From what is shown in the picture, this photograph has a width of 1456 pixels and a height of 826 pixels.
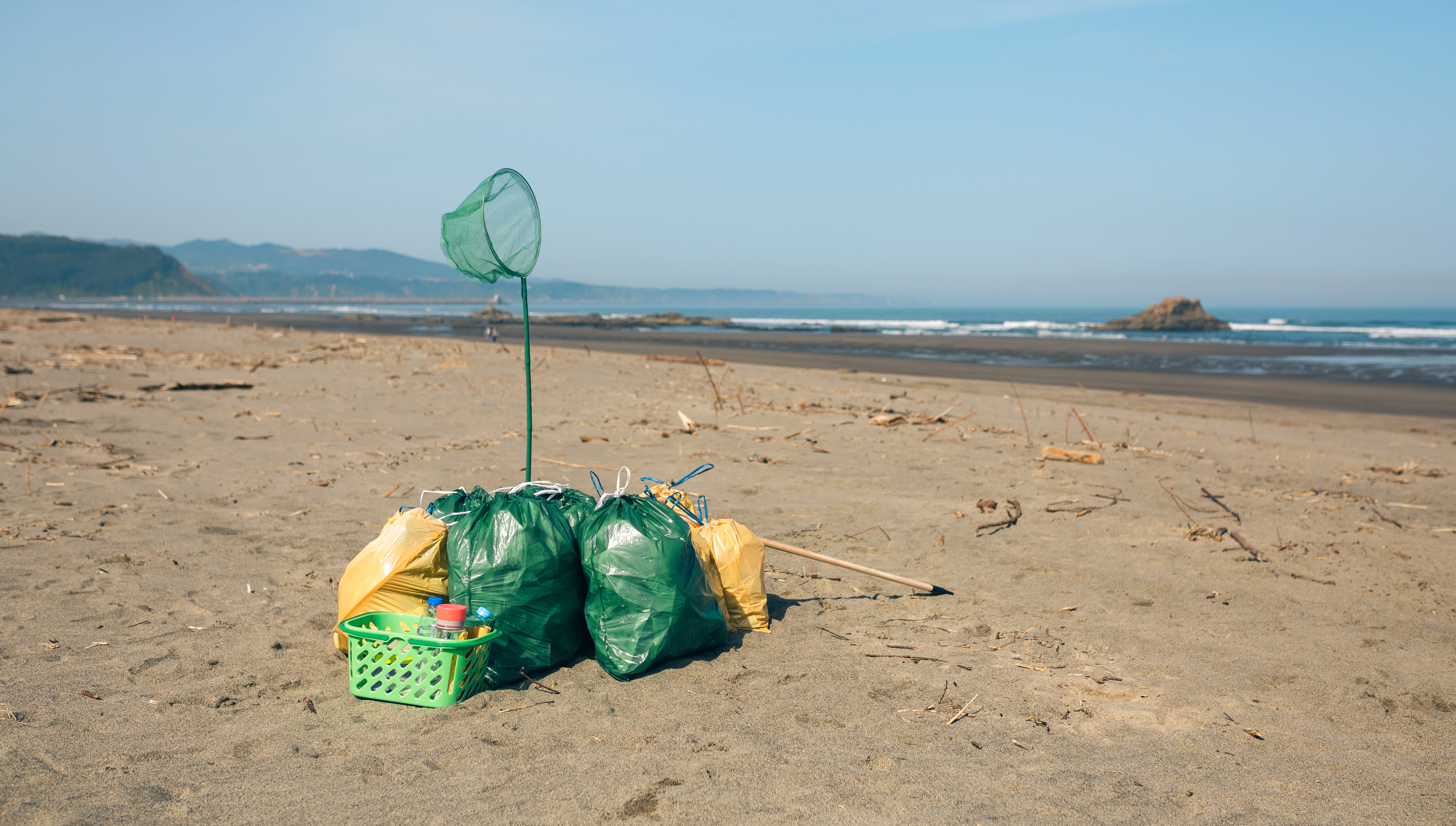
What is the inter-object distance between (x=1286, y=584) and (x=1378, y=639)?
0.75 meters

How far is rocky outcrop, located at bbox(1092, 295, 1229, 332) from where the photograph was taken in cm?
4703

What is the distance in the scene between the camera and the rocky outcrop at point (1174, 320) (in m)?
47.0

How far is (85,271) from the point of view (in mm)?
115812

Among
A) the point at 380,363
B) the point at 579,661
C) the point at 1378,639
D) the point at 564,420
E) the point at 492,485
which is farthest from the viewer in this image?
the point at 380,363

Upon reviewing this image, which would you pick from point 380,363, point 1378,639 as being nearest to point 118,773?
point 1378,639

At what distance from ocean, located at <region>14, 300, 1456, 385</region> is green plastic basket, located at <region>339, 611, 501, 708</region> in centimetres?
2264

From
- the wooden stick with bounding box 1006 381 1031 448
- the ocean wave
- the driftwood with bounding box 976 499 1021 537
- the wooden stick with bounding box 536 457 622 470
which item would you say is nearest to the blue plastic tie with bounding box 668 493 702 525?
the driftwood with bounding box 976 499 1021 537

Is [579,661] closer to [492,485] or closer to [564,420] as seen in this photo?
[492,485]

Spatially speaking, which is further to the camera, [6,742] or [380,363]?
[380,363]

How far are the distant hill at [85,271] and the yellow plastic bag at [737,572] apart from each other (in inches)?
5316

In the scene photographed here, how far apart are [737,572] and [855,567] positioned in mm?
733

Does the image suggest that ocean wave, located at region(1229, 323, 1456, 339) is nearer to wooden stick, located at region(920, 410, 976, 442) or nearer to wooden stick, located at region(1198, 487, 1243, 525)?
wooden stick, located at region(920, 410, 976, 442)

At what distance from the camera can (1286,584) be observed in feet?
14.7

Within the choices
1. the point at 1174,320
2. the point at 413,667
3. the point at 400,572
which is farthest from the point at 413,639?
the point at 1174,320
